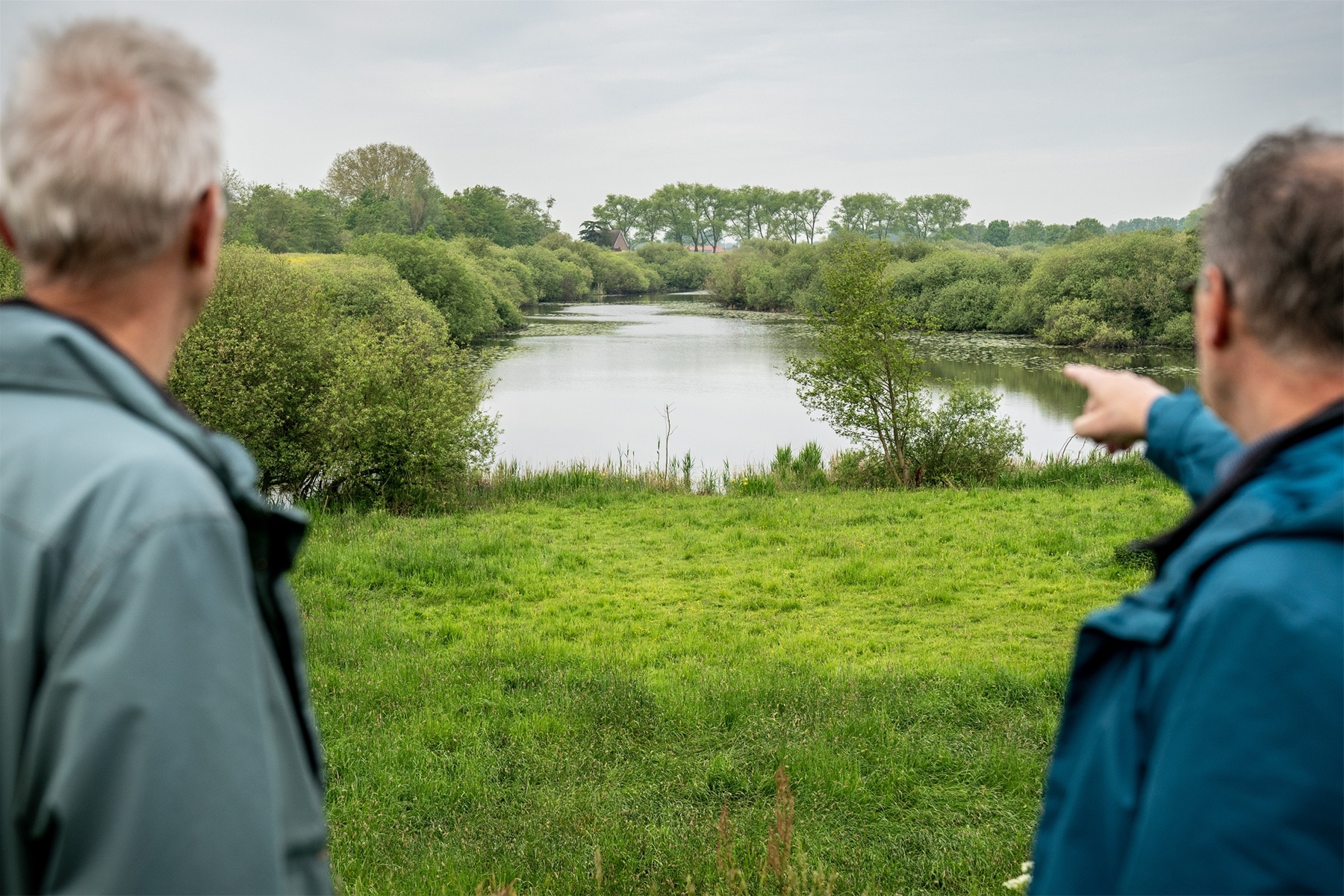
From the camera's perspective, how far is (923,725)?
254 inches

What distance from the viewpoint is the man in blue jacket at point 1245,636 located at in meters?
1.19

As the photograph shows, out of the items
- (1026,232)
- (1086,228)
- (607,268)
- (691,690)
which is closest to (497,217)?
(607,268)

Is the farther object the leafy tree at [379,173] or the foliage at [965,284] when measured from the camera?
the leafy tree at [379,173]

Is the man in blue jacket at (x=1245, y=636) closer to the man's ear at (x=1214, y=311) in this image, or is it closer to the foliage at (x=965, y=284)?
the man's ear at (x=1214, y=311)

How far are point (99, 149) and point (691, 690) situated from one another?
20.9 ft

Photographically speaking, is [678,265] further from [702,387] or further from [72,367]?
[72,367]

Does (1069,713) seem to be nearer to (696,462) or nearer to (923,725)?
(923,725)

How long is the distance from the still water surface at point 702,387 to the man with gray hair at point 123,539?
1713 cm

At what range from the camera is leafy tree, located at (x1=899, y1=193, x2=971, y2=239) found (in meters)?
94.2

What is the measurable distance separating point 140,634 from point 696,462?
18939 mm

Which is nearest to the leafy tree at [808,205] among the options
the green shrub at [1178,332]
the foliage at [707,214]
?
the foliage at [707,214]

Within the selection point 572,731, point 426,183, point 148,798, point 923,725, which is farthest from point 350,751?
point 426,183

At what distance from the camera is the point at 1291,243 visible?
131 centimetres

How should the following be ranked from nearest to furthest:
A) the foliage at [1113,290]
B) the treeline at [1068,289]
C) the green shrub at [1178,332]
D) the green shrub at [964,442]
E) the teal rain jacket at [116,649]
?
the teal rain jacket at [116,649] < the green shrub at [964,442] < the green shrub at [1178,332] < the foliage at [1113,290] < the treeline at [1068,289]
